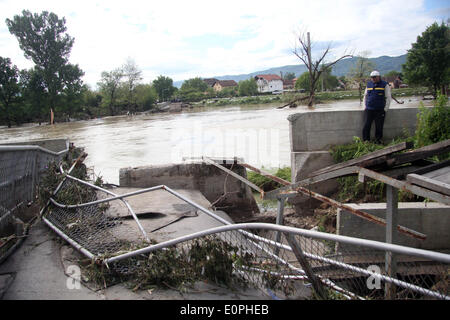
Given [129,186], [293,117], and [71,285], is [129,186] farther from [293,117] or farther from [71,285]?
[71,285]

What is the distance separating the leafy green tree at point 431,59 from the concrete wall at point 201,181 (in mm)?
38179

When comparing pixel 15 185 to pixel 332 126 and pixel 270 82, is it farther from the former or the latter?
pixel 270 82

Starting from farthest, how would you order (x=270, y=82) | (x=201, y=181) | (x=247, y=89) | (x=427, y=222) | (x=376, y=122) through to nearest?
(x=270, y=82), (x=247, y=89), (x=201, y=181), (x=376, y=122), (x=427, y=222)

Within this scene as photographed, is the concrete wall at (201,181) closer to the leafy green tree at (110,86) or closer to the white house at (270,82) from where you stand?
the leafy green tree at (110,86)

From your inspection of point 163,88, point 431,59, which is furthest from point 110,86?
point 431,59

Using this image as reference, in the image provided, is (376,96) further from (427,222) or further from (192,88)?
(192,88)

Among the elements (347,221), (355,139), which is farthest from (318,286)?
(355,139)

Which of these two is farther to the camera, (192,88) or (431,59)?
(192,88)

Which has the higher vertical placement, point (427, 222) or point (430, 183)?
point (430, 183)

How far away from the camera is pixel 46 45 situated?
5181cm

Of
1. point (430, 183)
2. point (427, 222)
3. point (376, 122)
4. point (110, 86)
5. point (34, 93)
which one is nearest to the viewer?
point (430, 183)

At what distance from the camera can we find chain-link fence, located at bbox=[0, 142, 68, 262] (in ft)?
12.5

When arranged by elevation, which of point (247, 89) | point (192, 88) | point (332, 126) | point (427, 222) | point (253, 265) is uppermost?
point (192, 88)

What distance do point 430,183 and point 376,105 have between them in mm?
5070
